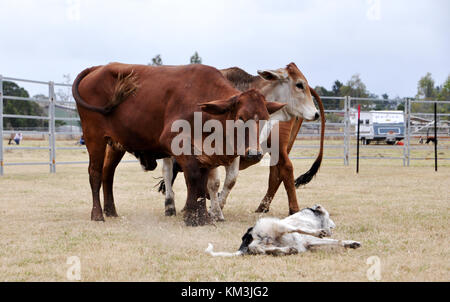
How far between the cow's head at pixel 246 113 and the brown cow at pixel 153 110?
1 centimetres

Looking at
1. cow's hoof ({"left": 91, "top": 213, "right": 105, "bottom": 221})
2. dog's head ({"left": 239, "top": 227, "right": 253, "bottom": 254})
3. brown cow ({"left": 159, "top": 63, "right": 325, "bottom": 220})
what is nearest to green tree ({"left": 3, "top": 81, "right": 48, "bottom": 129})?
cow's hoof ({"left": 91, "top": 213, "right": 105, "bottom": 221})

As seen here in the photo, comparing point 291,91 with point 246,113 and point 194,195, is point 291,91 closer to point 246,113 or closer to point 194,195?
point 246,113

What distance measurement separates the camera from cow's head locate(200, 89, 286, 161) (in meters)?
5.49

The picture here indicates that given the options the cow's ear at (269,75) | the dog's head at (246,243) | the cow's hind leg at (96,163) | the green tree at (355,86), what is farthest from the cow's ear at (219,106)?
the green tree at (355,86)

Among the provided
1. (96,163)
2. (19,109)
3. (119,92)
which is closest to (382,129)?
(96,163)

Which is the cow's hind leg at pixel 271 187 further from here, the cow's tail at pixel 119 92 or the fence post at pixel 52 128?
Result: the fence post at pixel 52 128

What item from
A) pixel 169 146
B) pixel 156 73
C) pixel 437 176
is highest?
pixel 156 73

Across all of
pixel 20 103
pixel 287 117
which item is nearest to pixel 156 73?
pixel 287 117

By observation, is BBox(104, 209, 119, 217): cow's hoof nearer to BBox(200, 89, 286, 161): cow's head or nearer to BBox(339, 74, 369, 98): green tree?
BBox(200, 89, 286, 161): cow's head

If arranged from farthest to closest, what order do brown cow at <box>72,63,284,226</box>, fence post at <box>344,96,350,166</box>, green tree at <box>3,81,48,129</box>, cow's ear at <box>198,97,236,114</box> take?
green tree at <box>3,81,48,129</box> < fence post at <box>344,96,350,166</box> < brown cow at <box>72,63,284,226</box> < cow's ear at <box>198,97,236,114</box>

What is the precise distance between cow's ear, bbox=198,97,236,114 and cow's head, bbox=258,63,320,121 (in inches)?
52.8

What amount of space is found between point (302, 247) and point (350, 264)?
1.81 feet
